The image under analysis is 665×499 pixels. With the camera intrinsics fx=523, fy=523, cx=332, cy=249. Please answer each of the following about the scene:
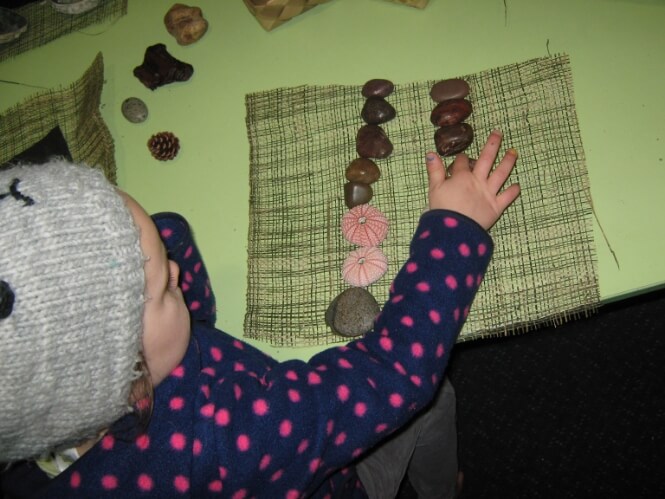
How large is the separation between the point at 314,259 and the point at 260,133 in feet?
0.88

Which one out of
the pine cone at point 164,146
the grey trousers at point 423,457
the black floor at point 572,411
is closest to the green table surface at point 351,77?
the pine cone at point 164,146

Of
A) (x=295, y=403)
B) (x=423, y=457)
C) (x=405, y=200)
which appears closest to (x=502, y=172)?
(x=405, y=200)

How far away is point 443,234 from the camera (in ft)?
2.31

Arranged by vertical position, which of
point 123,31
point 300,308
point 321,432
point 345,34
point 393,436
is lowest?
point 393,436

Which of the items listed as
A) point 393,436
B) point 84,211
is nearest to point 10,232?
point 84,211

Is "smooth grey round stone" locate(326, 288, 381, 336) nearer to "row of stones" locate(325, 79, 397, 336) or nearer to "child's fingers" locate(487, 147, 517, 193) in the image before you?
"row of stones" locate(325, 79, 397, 336)

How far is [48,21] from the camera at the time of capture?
1222 millimetres

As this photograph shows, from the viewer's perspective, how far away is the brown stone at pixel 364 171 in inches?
32.3

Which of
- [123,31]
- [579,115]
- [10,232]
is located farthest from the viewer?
[123,31]

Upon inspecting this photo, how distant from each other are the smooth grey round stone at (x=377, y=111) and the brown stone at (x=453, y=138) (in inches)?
3.6

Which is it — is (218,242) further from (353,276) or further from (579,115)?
(579,115)

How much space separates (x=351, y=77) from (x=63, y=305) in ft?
2.05

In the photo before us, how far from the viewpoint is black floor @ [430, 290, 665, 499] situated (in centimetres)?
118

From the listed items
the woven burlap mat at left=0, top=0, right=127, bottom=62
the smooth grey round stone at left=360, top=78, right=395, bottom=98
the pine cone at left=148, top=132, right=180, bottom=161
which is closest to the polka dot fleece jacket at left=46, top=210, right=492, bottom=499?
the smooth grey round stone at left=360, top=78, right=395, bottom=98
